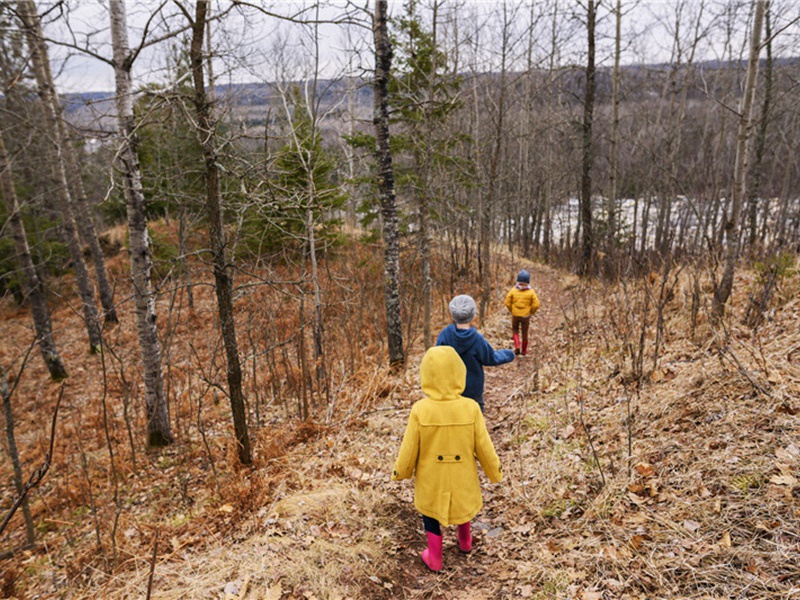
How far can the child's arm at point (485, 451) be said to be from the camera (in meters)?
3.16

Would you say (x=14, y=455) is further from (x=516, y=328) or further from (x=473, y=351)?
(x=516, y=328)

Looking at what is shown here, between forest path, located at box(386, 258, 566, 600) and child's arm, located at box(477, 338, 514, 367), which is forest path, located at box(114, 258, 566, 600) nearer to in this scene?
forest path, located at box(386, 258, 566, 600)

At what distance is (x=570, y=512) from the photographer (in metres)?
3.71

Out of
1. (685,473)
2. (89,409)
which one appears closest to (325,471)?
(685,473)

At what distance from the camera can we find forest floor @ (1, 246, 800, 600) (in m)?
2.80

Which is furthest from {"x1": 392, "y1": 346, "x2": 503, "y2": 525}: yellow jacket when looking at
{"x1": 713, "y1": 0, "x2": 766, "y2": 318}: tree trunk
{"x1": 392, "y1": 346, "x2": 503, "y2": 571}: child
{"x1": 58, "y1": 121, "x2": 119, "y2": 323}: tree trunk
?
{"x1": 58, "y1": 121, "x2": 119, "y2": 323}: tree trunk

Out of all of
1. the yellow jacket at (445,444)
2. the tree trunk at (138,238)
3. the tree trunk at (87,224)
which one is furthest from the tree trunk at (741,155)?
the tree trunk at (87,224)

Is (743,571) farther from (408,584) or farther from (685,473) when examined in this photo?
(408,584)

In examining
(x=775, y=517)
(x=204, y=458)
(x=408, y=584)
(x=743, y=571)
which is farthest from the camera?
(x=204, y=458)

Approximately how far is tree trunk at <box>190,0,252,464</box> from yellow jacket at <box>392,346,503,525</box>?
7.32ft

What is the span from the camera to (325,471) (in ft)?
15.9

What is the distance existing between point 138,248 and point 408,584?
539 cm

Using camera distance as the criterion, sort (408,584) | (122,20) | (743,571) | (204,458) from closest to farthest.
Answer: (743,571)
(408,584)
(122,20)
(204,458)

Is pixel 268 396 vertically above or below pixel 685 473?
below
